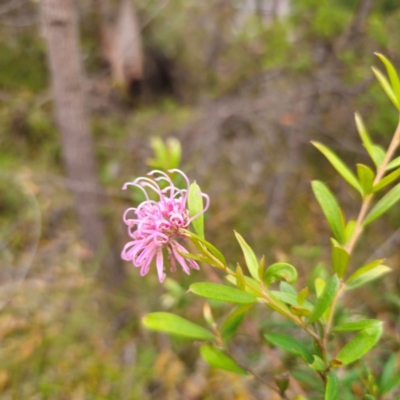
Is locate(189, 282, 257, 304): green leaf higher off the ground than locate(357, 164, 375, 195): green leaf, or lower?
lower

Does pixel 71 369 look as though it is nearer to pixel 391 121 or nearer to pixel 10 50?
pixel 391 121

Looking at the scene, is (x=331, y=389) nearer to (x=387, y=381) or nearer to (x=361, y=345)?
(x=361, y=345)

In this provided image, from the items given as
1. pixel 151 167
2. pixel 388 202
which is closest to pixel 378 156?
pixel 388 202

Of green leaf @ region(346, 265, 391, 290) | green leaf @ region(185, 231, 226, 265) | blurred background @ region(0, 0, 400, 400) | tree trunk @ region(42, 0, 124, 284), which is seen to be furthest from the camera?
blurred background @ region(0, 0, 400, 400)

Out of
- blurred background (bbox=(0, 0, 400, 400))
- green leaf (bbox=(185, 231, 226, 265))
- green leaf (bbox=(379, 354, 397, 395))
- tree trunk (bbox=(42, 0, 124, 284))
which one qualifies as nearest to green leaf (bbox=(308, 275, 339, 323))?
green leaf (bbox=(185, 231, 226, 265))

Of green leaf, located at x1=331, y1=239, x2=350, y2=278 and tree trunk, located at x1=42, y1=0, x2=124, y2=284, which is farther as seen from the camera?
tree trunk, located at x1=42, y1=0, x2=124, y2=284

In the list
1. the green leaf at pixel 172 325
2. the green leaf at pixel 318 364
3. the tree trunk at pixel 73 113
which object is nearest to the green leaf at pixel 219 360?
the green leaf at pixel 172 325

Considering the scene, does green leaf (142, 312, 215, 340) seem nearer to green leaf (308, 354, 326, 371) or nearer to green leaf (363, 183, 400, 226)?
green leaf (308, 354, 326, 371)

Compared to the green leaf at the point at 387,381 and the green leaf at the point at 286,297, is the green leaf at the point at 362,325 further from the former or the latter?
the green leaf at the point at 387,381
